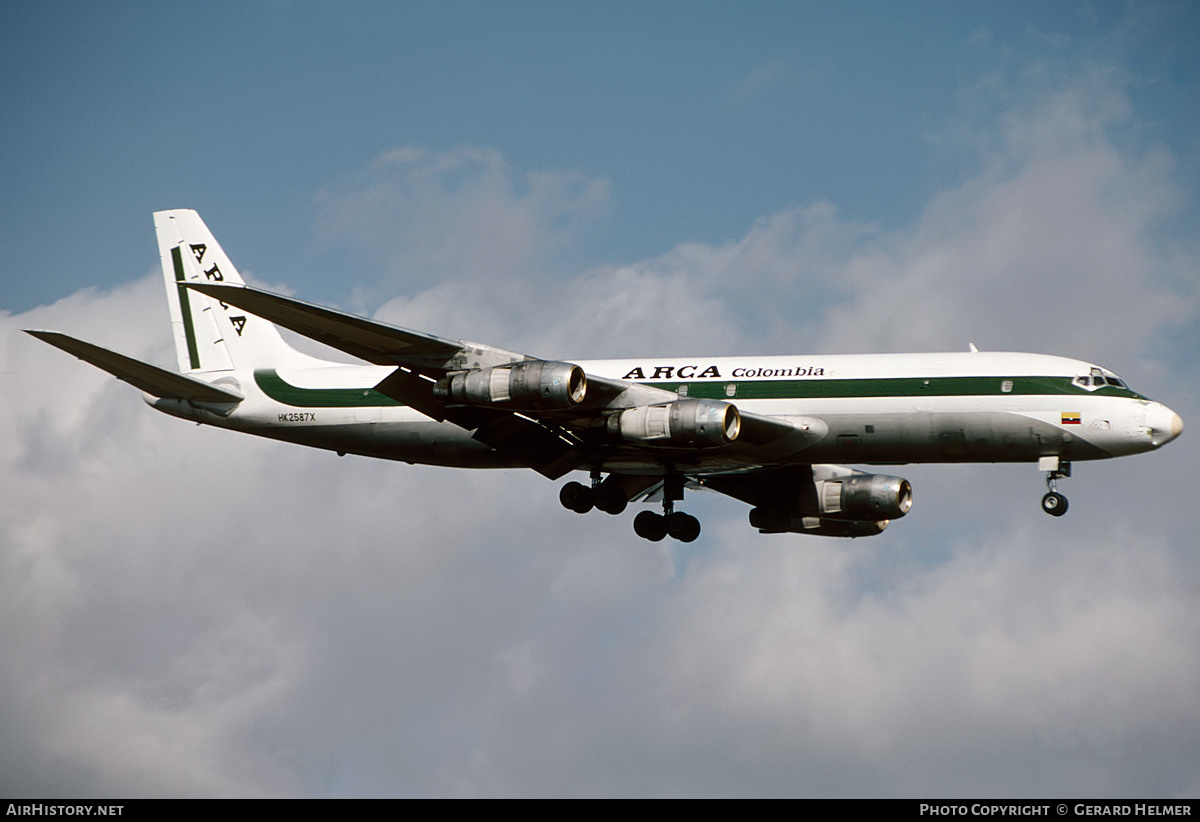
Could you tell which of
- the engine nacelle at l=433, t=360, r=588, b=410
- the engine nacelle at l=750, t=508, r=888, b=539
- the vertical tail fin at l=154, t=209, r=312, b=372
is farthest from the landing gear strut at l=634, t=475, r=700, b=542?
the vertical tail fin at l=154, t=209, r=312, b=372

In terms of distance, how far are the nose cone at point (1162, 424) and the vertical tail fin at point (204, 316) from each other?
28.3m

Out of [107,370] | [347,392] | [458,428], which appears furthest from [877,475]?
[107,370]

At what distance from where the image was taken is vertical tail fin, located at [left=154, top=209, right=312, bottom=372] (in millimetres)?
55906

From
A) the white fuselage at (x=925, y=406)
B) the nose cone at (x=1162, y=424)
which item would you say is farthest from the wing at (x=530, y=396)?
the nose cone at (x=1162, y=424)

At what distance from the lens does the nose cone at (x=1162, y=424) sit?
150 feet

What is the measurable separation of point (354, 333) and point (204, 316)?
15.4m

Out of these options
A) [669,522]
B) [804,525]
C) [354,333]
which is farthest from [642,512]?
[354,333]

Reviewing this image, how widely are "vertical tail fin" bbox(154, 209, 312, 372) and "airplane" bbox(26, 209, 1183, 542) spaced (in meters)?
1.49

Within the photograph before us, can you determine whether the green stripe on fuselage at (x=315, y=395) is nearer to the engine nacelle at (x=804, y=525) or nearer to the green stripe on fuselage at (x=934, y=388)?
the green stripe on fuselage at (x=934, y=388)

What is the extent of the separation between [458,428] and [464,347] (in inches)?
247

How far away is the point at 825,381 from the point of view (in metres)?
47.1
